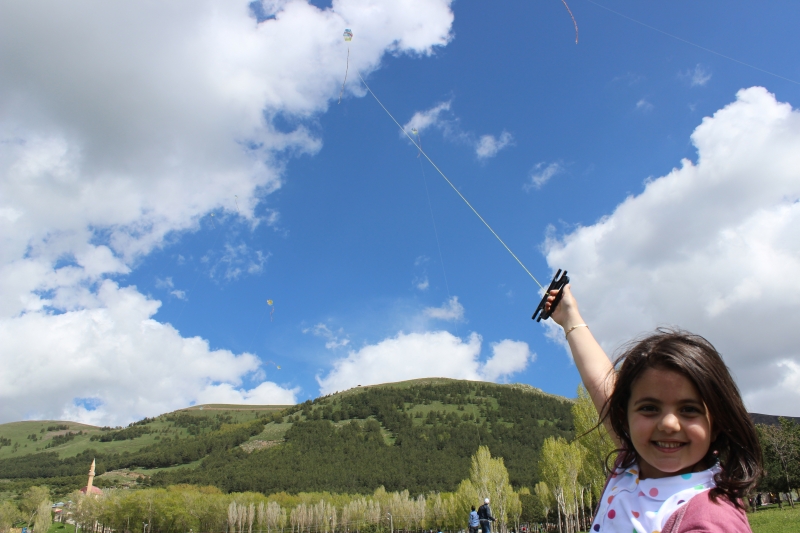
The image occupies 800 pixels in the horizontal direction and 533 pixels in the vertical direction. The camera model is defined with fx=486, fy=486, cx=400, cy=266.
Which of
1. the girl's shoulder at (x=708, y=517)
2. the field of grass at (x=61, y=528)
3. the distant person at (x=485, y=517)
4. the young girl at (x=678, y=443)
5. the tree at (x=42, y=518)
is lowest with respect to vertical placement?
the field of grass at (x=61, y=528)

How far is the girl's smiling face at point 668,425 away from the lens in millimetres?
1514

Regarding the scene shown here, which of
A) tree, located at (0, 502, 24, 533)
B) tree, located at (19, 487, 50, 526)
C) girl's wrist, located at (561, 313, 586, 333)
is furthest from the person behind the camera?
tree, located at (19, 487, 50, 526)

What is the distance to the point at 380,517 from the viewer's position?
393ft

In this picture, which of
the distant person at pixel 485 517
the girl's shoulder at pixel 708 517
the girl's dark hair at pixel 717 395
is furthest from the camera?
the distant person at pixel 485 517

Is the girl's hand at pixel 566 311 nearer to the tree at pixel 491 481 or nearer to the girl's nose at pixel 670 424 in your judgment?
the girl's nose at pixel 670 424

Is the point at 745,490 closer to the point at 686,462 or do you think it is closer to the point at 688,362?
the point at 686,462

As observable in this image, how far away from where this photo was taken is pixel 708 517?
1.30 m

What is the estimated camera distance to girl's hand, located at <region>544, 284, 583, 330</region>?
2.41 m

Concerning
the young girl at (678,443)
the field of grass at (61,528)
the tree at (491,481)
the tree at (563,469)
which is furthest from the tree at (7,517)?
the young girl at (678,443)

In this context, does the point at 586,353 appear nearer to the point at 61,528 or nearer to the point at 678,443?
the point at 678,443

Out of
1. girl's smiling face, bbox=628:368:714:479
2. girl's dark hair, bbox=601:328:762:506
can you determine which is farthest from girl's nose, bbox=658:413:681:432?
girl's dark hair, bbox=601:328:762:506

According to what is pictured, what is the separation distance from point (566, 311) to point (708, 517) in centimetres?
121

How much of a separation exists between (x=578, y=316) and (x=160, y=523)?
404 feet

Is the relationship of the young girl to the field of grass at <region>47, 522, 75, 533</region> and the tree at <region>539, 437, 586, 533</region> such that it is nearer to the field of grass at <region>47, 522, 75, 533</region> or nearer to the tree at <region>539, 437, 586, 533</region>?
the tree at <region>539, 437, 586, 533</region>
